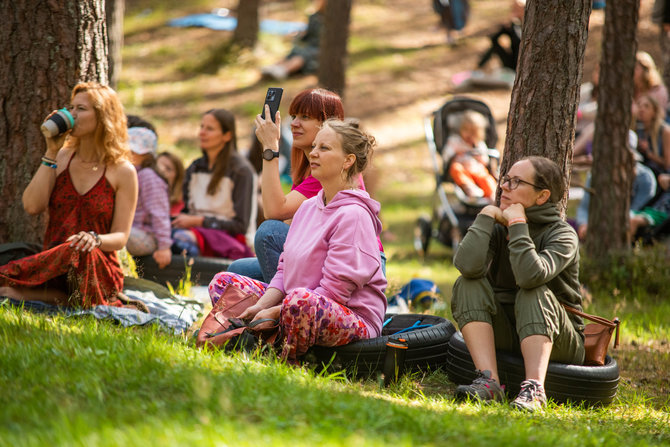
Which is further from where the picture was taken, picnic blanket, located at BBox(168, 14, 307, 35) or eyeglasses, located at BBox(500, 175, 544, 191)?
picnic blanket, located at BBox(168, 14, 307, 35)

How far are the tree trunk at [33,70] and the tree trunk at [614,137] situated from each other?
455 cm

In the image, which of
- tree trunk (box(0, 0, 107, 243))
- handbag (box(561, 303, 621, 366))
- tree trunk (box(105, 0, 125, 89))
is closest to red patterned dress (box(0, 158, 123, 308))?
tree trunk (box(0, 0, 107, 243))

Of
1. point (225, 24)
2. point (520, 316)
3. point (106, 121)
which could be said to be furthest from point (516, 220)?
point (225, 24)

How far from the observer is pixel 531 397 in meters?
3.85

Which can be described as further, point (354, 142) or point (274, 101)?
point (274, 101)

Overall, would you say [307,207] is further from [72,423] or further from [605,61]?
[605,61]

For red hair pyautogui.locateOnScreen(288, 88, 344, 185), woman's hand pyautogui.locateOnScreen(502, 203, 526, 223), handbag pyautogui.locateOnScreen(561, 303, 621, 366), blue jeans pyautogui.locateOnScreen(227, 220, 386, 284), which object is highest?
red hair pyautogui.locateOnScreen(288, 88, 344, 185)

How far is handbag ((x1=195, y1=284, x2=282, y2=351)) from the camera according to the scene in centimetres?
410

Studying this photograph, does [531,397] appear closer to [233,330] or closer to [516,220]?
[516,220]

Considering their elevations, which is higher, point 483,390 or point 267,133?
point 267,133

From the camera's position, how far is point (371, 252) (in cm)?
422

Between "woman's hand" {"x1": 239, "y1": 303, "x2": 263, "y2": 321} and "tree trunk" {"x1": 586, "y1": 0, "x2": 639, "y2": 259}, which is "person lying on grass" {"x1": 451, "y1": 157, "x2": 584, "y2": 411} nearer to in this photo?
"woman's hand" {"x1": 239, "y1": 303, "x2": 263, "y2": 321}

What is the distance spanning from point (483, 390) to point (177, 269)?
3.26m

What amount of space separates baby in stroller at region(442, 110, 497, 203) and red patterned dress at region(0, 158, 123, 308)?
528 centimetres
